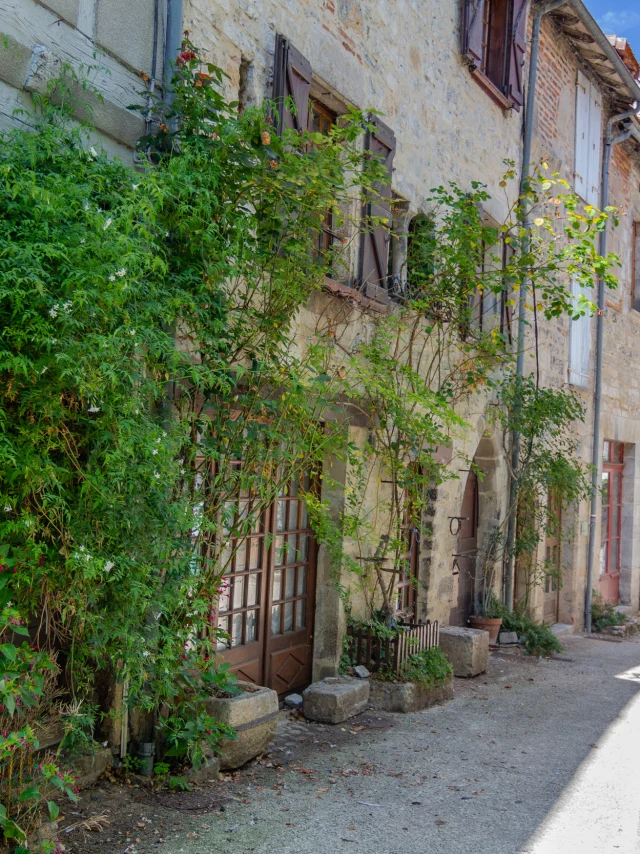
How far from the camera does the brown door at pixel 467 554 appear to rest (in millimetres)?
8281

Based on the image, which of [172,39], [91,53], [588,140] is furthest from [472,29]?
[91,53]

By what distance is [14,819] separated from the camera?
9.43 ft

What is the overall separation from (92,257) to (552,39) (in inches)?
329

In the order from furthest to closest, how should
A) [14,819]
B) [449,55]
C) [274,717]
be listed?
[449,55]
[274,717]
[14,819]

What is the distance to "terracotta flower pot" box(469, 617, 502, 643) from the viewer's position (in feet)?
26.8

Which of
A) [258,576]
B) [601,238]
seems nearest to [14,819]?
[258,576]

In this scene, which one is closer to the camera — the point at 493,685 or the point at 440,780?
the point at 440,780

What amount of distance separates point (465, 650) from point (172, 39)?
16.3ft

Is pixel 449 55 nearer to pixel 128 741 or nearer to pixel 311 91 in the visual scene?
pixel 311 91

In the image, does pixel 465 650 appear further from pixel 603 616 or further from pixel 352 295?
pixel 603 616

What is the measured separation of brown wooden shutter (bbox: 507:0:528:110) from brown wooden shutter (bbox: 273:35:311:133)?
3.89 meters

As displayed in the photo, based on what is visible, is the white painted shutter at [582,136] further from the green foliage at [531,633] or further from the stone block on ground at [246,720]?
the stone block on ground at [246,720]

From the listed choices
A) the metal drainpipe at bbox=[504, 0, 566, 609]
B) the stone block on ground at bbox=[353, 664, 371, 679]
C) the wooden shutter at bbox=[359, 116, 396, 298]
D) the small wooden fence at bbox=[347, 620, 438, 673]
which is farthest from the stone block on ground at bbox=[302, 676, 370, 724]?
the metal drainpipe at bbox=[504, 0, 566, 609]

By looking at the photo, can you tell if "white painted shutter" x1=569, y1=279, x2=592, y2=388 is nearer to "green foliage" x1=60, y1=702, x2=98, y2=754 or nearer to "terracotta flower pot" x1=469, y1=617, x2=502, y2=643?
"terracotta flower pot" x1=469, y1=617, x2=502, y2=643
